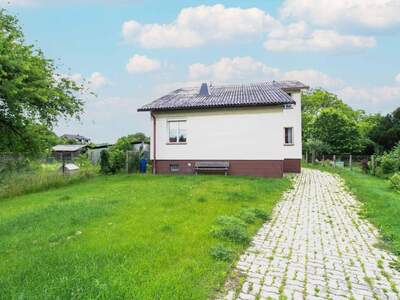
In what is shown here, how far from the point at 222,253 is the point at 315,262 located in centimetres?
140

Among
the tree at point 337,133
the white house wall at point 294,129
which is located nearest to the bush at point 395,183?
the white house wall at point 294,129

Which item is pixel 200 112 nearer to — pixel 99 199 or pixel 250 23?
pixel 250 23

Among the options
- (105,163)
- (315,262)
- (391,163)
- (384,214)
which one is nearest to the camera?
(315,262)

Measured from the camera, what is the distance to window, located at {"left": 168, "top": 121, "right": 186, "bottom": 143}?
16219 mm

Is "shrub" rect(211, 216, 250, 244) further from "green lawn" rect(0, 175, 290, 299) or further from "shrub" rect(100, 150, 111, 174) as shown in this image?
"shrub" rect(100, 150, 111, 174)

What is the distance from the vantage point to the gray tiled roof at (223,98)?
583 inches

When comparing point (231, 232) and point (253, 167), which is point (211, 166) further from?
point (231, 232)

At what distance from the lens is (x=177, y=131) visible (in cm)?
1636

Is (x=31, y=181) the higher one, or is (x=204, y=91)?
(x=204, y=91)

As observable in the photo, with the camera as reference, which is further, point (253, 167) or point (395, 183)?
point (253, 167)

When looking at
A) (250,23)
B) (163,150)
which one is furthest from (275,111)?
(163,150)

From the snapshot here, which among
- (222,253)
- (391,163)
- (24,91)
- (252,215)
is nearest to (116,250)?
(222,253)

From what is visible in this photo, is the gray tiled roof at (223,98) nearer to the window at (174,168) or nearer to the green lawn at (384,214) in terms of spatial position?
the window at (174,168)

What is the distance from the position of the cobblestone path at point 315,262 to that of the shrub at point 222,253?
18 cm
